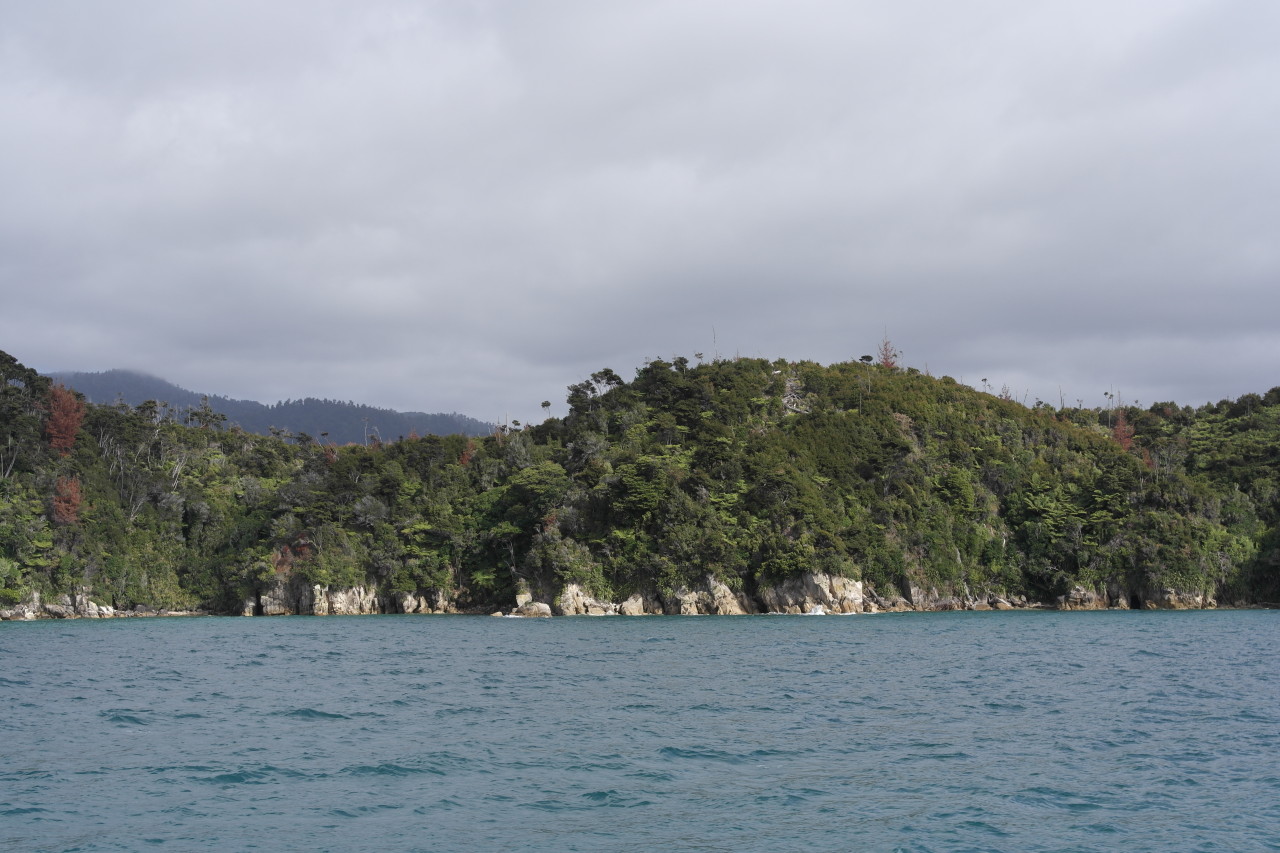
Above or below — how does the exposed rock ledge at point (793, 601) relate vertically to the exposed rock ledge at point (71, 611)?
above

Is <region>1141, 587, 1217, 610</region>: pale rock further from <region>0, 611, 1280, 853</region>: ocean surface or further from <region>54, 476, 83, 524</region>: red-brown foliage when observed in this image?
<region>54, 476, 83, 524</region>: red-brown foliage

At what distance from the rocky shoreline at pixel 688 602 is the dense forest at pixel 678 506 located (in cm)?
42

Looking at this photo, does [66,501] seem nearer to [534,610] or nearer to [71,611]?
[71,611]

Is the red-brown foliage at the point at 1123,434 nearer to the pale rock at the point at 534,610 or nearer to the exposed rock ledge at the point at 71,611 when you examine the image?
the pale rock at the point at 534,610

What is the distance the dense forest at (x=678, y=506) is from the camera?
3169 inches

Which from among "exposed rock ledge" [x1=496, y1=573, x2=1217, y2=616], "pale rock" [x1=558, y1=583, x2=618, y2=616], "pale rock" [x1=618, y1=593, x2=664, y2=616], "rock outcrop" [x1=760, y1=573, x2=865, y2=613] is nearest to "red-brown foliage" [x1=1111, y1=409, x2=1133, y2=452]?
"exposed rock ledge" [x1=496, y1=573, x2=1217, y2=616]

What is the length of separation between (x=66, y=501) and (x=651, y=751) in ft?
278

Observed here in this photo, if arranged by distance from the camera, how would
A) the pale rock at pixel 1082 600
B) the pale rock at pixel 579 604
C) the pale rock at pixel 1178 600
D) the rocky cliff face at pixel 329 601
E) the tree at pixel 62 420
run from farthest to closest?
the tree at pixel 62 420 → the rocky cliff face at pixel 329 601 → the pale rock at pixel 1082 600 → the pale rock at pixel 1178 600 → the pale rock at pixel 579 604

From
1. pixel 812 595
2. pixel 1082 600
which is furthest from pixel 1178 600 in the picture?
pixel 812 595

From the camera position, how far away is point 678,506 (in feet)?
263

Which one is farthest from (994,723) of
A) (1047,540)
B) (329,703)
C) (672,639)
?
(1047,540)

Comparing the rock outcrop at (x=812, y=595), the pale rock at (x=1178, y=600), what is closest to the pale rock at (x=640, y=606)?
the rock outcrop at (x=812, y=595)

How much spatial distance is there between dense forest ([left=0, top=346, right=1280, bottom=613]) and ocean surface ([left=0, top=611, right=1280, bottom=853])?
4261 centimetres

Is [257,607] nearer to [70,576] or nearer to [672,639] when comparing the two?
[70,576]
